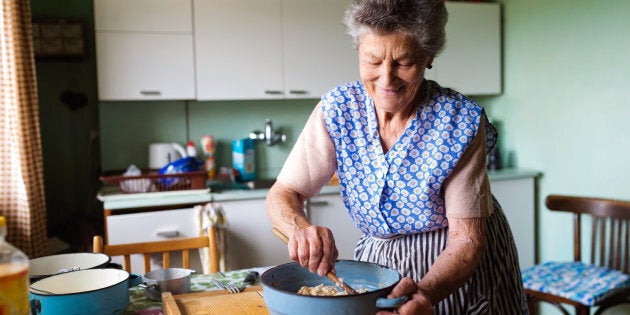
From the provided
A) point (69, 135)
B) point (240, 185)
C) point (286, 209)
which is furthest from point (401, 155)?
point (69, 135)

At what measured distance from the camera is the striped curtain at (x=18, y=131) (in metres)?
2.38

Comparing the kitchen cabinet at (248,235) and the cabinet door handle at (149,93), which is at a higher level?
the cabinet door handle at (149,93)

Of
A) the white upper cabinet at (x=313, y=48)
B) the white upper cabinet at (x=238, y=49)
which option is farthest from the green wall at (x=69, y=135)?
the white upper cabinet at (x=313, y=48)

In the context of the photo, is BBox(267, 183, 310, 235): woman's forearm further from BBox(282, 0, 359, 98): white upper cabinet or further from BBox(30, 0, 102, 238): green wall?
BBox(30, 0, 102, 238): green wall

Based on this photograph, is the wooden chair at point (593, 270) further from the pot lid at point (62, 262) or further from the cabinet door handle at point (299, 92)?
the pot lid at point (62, 262)

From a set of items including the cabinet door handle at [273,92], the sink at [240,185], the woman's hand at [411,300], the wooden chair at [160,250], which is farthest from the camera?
the cabinet door handle at [273,92]

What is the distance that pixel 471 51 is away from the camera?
11.4 feet

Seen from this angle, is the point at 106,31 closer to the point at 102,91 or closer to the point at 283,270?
the point at 102,91

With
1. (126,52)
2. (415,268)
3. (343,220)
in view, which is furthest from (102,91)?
(415,268)

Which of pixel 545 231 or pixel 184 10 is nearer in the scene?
pixel 184 10

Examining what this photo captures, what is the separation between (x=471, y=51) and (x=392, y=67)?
2.50 meters

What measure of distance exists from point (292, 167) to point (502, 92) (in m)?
2.62

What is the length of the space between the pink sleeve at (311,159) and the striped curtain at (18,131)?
162 centimetres

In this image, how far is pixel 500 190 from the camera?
323 cm
